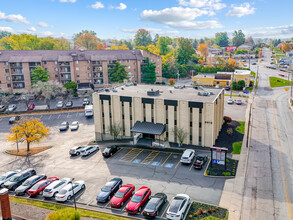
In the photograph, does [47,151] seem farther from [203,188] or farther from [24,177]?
[203,188]

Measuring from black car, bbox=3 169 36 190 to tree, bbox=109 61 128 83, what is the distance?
6099 centimetres

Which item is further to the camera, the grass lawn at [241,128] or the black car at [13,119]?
the black car at [13,119]

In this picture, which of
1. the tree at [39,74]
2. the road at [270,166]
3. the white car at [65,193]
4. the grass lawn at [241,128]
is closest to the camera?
the road at [270,166]

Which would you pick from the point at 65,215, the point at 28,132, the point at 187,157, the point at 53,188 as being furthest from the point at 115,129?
the point at 65,215

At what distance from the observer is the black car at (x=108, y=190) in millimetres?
30484

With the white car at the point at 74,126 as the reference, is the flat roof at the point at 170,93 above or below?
above

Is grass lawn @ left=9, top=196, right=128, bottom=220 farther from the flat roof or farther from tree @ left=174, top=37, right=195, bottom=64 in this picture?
tree @ left=174, top=37, right=195, bottom=64

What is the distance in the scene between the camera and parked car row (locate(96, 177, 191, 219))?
2689cm

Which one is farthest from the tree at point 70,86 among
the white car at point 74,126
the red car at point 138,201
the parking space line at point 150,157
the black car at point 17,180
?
the red car at point 138,201

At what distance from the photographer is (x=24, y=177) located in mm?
36938

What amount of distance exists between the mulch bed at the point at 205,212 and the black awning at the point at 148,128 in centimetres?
1811

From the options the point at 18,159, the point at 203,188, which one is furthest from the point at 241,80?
the point at 18,159

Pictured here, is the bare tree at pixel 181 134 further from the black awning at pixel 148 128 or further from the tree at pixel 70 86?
the tree at pixel 70 86

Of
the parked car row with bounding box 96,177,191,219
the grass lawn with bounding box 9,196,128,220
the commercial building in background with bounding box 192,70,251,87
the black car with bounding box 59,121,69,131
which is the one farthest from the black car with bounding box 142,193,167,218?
the commercial building in background with bounding box 192,70,251,87
